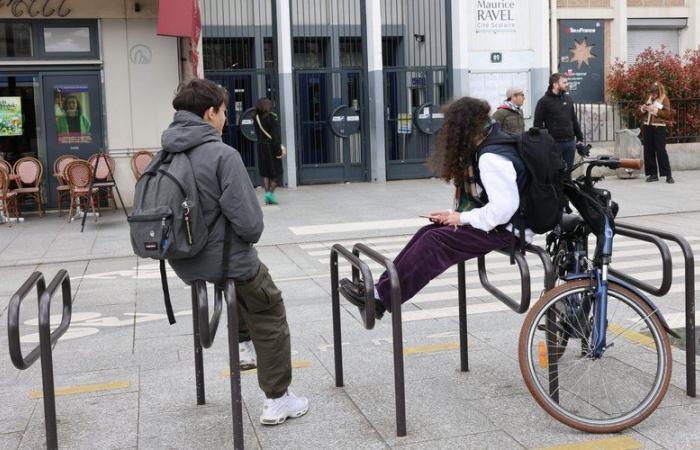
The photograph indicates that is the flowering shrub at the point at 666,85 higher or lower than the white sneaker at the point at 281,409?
higher

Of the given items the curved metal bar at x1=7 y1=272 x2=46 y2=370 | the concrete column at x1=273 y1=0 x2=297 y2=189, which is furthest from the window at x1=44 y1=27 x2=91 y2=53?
Answer: the curved metal bar at x1=7 y1=272 x2=46 y2=370

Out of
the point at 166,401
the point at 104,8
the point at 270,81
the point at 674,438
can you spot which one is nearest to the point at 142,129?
the point at 104,8

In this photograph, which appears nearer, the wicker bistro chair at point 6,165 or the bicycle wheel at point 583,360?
the bicycle wheel at point 583,360

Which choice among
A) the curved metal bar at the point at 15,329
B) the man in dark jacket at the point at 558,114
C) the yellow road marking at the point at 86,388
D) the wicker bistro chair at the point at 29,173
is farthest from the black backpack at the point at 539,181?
the wicker bistro chair at the point at 29,173

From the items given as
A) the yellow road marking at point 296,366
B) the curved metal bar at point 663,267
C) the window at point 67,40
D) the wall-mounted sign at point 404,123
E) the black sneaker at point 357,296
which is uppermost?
the window at point 67,40

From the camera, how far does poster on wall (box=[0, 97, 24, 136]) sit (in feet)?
50.0

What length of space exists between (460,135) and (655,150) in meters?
13.0

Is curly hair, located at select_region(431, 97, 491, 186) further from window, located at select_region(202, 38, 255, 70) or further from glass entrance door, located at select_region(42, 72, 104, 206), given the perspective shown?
window, located at select_region(202, 38, 255, 70)

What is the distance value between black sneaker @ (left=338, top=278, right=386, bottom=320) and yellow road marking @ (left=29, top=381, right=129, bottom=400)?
1563mm

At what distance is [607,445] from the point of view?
4.23m

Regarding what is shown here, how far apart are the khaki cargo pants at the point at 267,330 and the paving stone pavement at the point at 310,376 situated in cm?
25

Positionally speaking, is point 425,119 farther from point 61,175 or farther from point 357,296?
point 357,296

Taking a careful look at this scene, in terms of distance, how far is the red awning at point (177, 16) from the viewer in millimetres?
14070

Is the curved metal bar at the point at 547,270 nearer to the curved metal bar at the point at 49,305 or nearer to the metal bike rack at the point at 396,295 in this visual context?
the metal bike rack at the point at 396,295
